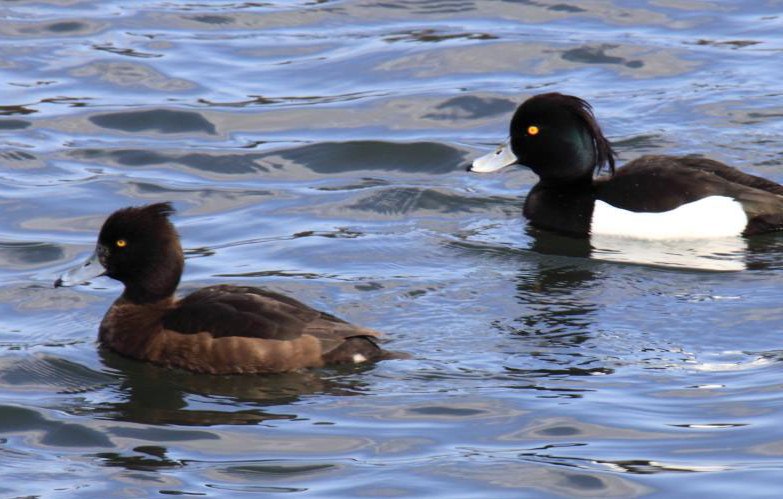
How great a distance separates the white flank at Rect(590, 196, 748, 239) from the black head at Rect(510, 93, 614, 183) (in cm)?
48

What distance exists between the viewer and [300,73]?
54.2ft

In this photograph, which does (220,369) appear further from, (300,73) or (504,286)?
(300,73)

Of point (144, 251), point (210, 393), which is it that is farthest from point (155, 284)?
point (210, 393)

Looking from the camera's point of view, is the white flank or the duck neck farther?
the white flank

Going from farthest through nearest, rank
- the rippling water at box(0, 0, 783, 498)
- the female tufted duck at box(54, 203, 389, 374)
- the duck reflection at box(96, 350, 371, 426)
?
the female tufted duck at box(54, 203, 389, 374) → the duck reflection at box(96, 350, 371, 426) → the rippling water at box(0, 0, 783, 498)

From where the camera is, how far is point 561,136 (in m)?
12.4

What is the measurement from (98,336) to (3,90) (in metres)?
6.62

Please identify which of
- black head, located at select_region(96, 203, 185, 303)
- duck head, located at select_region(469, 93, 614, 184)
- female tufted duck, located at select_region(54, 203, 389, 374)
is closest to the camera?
female tufted duck, located at select_region(54, 203, 389, 374)

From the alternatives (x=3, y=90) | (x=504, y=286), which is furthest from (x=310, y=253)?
(x=3, y=90)

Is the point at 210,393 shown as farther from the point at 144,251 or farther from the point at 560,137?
the point at 560,137

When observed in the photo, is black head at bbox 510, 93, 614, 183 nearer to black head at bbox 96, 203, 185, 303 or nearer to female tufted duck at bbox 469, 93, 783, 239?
female tufted duck at bbox 469, 93, 783, 239

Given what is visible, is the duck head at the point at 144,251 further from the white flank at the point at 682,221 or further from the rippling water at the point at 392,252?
the white flank at the point at 682,221

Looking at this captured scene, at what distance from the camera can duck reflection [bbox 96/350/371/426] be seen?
8672mm

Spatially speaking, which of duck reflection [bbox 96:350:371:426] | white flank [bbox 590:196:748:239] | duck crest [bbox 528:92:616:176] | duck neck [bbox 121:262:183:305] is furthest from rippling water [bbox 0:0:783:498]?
duck crest [bbox 528:92:616:176]
